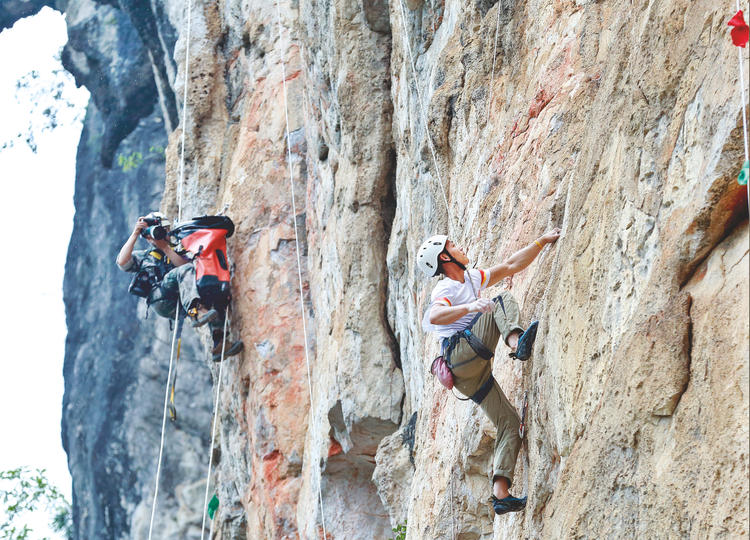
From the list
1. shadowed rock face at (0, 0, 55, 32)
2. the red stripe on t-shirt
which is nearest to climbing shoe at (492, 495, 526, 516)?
the red stripe on t-shirt

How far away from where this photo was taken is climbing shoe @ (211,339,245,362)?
11.3 metres

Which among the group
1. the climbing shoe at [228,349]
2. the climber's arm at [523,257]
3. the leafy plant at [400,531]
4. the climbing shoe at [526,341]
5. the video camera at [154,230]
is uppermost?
the video camera at [154,230]

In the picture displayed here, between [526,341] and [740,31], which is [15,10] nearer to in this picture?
[526,341]

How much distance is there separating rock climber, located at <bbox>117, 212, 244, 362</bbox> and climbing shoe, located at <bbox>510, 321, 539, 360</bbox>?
23.5ft

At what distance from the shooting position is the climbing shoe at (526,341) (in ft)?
14.6

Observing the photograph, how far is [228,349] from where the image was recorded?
37.2 feet

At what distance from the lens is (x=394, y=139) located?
9273 millimetres

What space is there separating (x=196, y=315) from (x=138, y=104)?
35.2 feet

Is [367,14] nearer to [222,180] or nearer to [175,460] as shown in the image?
[222,180]

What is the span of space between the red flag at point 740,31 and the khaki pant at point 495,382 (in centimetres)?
210

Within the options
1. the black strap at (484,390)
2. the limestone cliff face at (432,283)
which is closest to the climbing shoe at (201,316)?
the limestone cliff face at (432,283)

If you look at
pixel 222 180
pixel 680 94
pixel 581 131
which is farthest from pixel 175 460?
pixel 680 94

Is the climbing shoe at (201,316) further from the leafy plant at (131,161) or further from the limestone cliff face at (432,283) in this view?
the leafy plant at (131,161)

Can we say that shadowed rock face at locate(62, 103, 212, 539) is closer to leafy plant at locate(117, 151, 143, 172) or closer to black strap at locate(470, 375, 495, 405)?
leafy plant at locate(117, 151, 143, 172)
